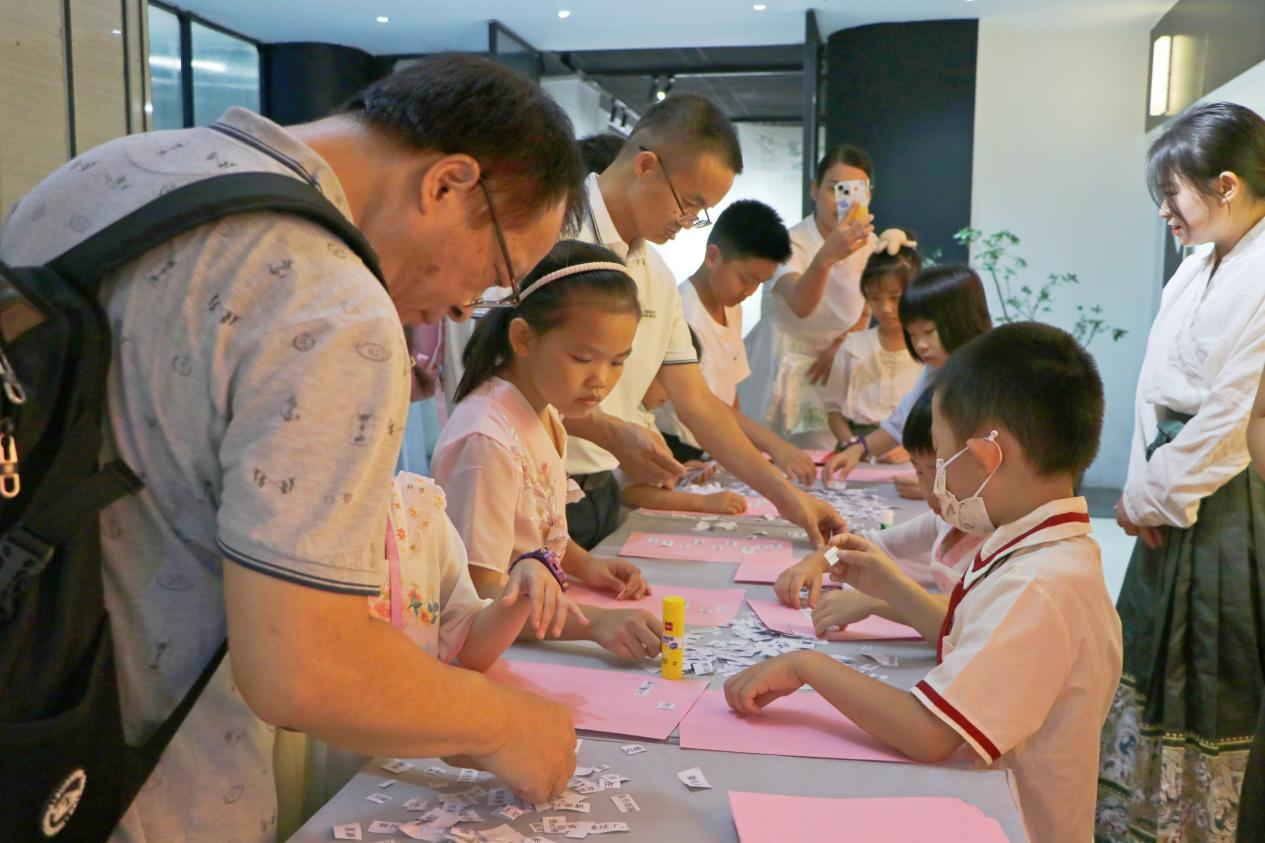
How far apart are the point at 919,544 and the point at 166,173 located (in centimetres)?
178

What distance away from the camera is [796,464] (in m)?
3.25

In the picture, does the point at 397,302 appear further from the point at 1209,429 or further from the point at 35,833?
the point at 1209,429

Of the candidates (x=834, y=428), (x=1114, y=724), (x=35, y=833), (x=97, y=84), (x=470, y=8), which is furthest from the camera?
(x=470, y=8)

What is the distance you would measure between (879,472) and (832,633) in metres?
1.95

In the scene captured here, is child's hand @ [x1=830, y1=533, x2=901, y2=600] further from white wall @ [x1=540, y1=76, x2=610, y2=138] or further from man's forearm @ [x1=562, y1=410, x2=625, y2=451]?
white wall @ [x1=540, y1=76, x2=610, y2=138]

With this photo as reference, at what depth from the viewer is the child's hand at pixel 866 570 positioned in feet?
6.09

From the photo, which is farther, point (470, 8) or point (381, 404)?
point (470, 8)

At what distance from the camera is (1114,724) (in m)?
2.96

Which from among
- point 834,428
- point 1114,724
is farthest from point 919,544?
point 834,428

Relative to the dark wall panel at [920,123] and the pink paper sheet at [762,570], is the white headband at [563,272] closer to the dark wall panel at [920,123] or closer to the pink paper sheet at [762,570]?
the pink paper sheet at [762,570]

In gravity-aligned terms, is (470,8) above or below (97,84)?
above

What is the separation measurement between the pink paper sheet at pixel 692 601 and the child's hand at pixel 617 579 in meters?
0.01

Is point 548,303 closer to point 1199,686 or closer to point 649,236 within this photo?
point 649,236

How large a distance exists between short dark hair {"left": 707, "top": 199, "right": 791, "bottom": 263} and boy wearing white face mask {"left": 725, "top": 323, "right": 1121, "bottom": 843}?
6.89 feet
